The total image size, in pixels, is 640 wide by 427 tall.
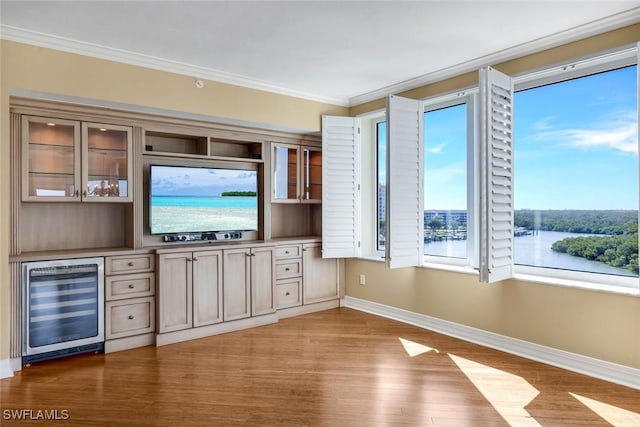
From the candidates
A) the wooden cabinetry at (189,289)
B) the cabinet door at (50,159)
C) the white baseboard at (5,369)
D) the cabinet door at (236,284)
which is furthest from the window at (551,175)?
the white baseboard at (5,369)

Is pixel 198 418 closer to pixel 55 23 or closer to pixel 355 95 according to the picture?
pixel 55 23

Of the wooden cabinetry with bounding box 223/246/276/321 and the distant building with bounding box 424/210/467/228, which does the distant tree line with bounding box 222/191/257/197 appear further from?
the distant building with bounding box 424/210/467/228

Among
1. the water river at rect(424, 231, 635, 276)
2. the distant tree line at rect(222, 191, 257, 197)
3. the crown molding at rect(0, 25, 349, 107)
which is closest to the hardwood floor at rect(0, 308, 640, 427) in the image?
the water river at rect(424, 231, 635, 276)

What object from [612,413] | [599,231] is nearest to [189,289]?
[612,413]

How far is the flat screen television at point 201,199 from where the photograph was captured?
4.14 m

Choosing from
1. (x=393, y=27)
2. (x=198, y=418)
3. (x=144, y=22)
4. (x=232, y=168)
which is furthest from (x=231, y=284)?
(x=393, y=27)

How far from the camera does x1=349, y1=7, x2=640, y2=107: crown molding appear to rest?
115 inches

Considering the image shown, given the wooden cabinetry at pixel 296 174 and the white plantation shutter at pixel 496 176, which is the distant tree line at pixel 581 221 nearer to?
the white plantation shutter at pixel 496 176

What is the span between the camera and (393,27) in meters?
3.11

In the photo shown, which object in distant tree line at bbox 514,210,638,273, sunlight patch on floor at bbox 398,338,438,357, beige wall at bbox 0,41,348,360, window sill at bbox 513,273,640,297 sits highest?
beige wall at bbox 0,41,348,360

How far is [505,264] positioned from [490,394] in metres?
1.09

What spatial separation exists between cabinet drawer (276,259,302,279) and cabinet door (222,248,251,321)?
1.47 ft

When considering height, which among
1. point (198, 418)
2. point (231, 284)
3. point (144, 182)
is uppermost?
point (144, 182)

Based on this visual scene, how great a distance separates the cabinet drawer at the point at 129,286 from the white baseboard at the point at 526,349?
Answer: 260 cm
